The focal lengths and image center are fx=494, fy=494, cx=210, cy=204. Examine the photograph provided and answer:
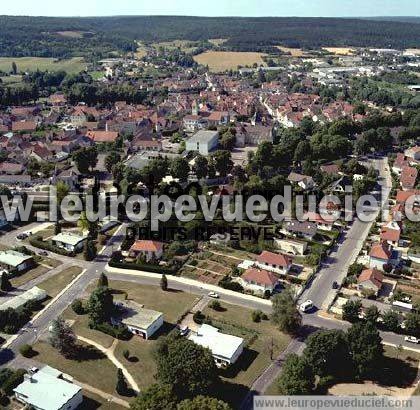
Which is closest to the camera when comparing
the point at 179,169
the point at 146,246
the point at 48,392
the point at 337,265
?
the point at 48,392

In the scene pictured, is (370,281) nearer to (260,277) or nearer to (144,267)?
(260,277)

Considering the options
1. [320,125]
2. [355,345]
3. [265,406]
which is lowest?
[265,406]

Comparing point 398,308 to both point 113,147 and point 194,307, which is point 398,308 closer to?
point 194,307

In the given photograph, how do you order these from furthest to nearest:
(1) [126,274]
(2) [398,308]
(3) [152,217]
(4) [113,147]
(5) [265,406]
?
(4) [113,147] → (3) [152,217] → (1) [126,274] → (2) [398,308] → (5) [265,406]

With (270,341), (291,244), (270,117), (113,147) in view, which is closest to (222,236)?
(291,244)

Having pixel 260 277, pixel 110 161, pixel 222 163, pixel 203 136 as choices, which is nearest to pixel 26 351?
pixel 260 277

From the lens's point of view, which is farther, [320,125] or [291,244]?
[320,125]
